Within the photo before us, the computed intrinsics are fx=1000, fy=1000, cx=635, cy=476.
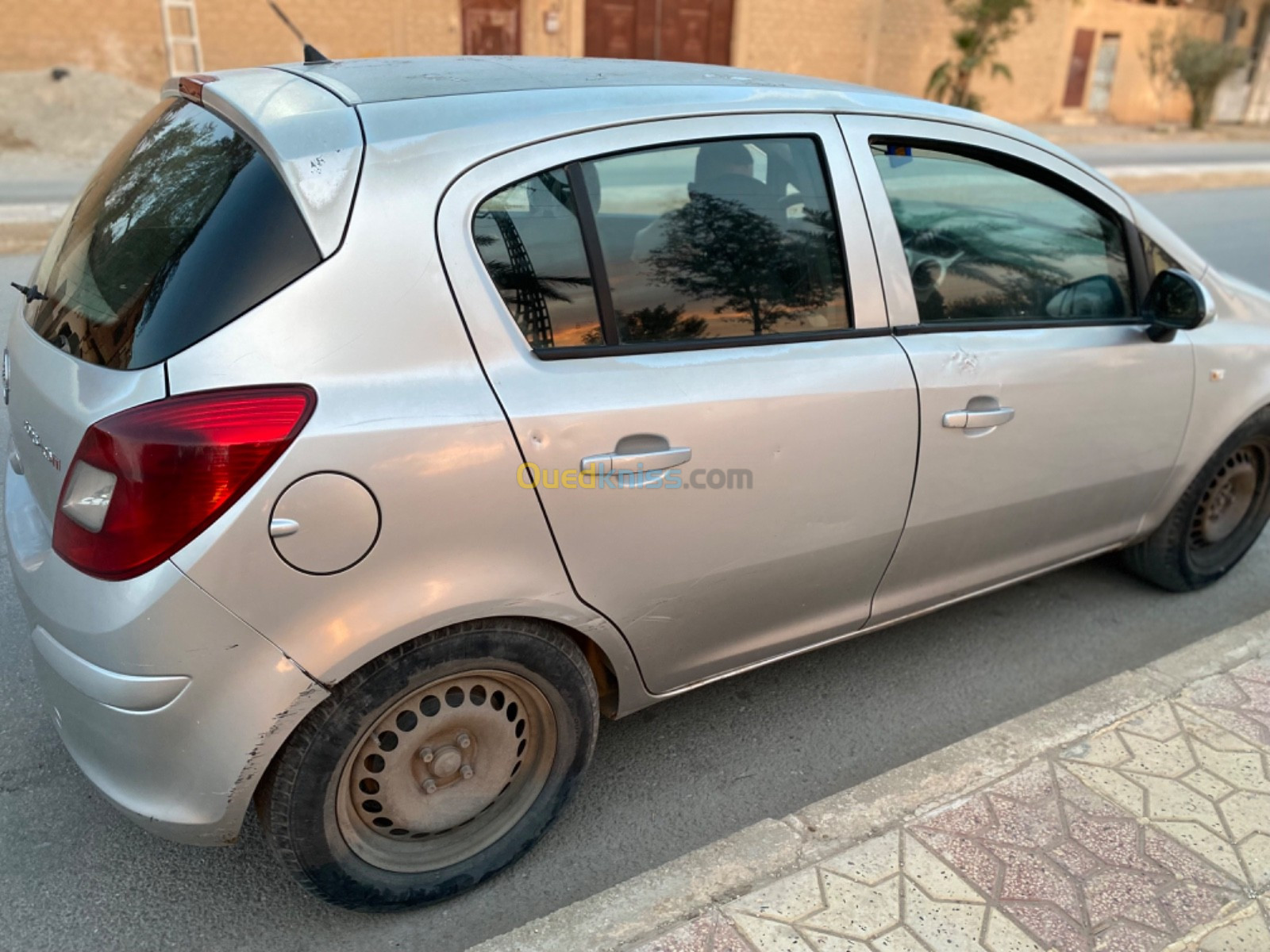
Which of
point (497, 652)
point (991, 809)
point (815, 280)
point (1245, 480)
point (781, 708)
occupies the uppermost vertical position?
point (815, 280)

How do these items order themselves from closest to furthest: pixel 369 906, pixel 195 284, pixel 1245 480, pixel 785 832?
pixel 195 284 < pixel 369 906 < pixel 785 832 < pixel 1245 480

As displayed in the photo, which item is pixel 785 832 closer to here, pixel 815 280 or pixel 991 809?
pixel 991 809

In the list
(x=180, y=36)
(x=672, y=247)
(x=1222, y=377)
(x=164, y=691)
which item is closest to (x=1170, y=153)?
(x=180, y=36)

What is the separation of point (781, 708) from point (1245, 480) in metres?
2.10

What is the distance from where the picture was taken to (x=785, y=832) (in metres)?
2.38

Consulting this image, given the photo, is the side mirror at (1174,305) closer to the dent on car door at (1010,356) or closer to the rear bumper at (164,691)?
the dent on car door at (1010,356)

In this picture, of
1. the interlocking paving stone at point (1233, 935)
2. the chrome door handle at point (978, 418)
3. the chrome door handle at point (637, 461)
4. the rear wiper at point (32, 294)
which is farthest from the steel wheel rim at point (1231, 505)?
the rear wiper at point (32, 294)

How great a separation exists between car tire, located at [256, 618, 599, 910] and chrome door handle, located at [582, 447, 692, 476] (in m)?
0.37

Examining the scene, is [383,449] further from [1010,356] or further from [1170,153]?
[1170,153]

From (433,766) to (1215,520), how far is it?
309cm

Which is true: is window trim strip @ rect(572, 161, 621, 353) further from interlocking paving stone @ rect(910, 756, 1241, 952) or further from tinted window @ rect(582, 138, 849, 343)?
interlocking paving stone @ rect(910, 756, 1241, 952)

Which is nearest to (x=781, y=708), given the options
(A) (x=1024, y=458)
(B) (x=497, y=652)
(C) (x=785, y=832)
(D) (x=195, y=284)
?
(C) (x=785, y=832)

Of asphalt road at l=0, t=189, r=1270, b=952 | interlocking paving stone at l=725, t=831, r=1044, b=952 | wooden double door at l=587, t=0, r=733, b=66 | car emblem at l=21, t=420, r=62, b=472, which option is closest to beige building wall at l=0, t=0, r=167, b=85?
wooden double door at l=587, t=0, r=733, b=66

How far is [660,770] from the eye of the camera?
9.23ft
